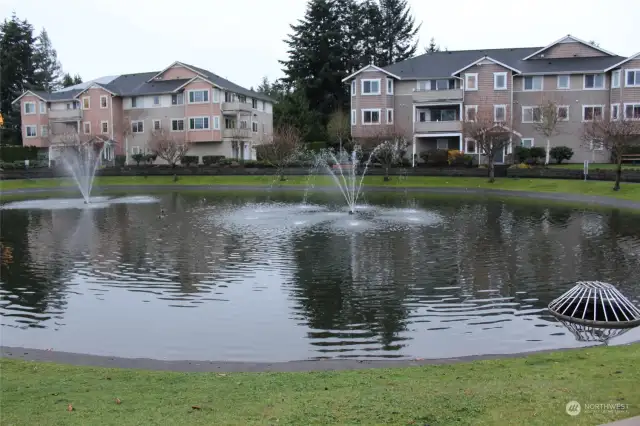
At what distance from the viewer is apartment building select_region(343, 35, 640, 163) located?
→ 201 feet

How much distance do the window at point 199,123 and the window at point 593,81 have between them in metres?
43.4

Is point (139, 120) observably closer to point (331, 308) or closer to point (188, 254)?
point (188, 254)

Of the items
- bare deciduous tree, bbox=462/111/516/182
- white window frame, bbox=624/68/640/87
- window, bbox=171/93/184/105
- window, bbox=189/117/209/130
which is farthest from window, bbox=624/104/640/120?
window, bbox=171/93/184/105

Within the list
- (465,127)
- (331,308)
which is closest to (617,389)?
(331,308)

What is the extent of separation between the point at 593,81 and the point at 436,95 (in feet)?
52.2

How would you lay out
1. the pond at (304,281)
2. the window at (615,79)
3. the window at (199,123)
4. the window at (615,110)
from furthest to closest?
the window at (199,123) → the window at (615,79) → the window at (615,110) → the pond at (304,281)

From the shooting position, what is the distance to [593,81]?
202ft

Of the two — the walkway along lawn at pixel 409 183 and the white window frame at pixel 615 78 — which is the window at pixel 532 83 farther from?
the walkway along lawn at pixel 409 183

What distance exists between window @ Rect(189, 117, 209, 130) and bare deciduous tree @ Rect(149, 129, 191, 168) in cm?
304

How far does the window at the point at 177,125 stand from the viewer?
76500 millimetres

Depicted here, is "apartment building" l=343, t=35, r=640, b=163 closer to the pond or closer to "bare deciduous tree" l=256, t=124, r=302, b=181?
"bare deciduous tree" l=256, t=124, r=302, b=181

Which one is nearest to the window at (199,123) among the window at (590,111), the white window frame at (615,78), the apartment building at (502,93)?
the apartment building at (502,93)

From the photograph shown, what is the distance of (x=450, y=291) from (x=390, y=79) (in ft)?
180

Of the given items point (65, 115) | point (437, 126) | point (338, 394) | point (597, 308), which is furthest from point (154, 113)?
point (338, 394)
